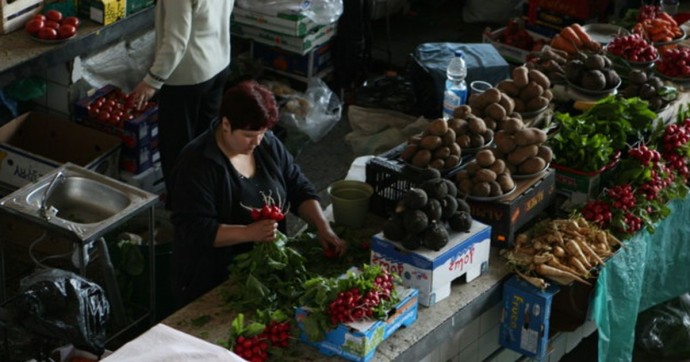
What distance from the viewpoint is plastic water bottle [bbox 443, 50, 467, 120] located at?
5664 mm

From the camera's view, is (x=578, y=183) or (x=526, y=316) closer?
(x=526, y=316)

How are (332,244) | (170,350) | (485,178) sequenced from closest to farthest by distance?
(170,350) → (332,244) → (485,178)

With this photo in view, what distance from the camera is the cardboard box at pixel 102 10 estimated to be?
6.57 meters

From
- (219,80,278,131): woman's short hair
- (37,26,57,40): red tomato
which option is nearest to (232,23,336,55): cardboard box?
(37,26,57,40): red tomato

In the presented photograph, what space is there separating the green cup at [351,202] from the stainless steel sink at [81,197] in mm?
804

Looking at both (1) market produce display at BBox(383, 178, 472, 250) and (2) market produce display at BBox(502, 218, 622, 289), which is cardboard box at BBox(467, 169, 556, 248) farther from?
(1) market produce display at BBox(383, 178, 472, 250)

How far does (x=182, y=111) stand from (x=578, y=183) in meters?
2.28

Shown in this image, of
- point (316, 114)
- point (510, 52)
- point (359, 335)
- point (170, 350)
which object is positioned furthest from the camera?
point (510, 52)

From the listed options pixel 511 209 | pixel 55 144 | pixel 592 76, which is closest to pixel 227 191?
pixel 511 209

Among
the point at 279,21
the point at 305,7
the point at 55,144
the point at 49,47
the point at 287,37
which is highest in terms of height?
the point at 49,47

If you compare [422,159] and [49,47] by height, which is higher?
[422,159]

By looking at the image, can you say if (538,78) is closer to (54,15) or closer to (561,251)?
(561,251)

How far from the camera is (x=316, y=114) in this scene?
25.4 feet

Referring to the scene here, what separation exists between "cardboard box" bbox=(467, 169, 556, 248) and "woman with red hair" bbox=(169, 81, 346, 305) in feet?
2.07
